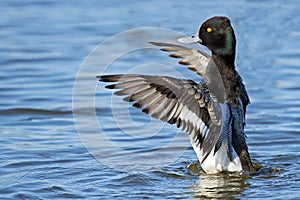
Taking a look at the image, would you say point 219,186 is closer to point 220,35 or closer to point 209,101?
point 209,101

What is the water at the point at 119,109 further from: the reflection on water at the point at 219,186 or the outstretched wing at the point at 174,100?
the outstretched wing at the point at 174,100

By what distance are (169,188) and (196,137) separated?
1.76 ft

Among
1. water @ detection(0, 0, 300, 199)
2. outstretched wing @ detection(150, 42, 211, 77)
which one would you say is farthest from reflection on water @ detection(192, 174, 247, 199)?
outstretched wing @ detection(150, 42, 211, 77)

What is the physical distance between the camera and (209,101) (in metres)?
7.48

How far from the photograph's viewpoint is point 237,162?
25.9 feet

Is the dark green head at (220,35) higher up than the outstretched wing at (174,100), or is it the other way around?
the dark green head at (220,35)

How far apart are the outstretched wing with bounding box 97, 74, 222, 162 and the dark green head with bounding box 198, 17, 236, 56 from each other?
662 millimetres

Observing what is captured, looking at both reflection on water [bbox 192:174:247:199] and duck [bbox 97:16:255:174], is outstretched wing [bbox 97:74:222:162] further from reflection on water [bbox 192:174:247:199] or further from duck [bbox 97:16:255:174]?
reflection on water [bbox 192:174:247:199]

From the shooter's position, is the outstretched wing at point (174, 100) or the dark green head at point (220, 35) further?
the dark green head at point (220, 35)

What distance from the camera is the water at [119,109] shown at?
25.5 feet

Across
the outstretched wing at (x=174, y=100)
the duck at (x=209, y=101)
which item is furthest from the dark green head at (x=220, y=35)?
the outstretched wing at (x=174, y=100)

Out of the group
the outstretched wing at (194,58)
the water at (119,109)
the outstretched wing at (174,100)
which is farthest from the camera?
the outstretched wing at (194,58)

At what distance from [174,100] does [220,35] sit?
1094 millimetres

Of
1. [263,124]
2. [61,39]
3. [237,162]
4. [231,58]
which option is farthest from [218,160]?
[61,39]
